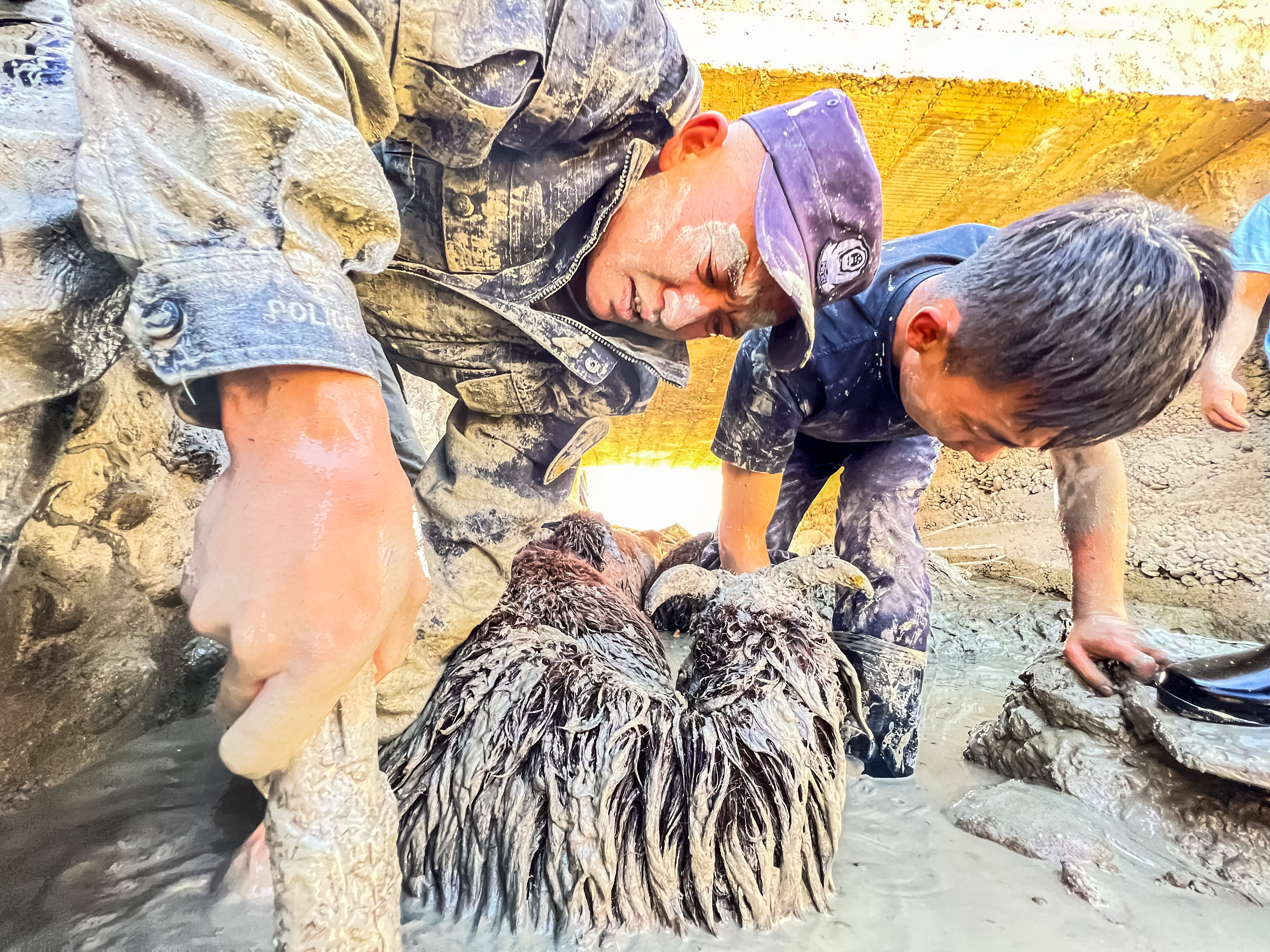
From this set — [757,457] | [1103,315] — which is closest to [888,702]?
[757,457]

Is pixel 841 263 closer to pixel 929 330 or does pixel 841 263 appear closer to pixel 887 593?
pixel 929 330

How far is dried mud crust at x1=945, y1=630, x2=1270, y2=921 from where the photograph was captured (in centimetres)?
106

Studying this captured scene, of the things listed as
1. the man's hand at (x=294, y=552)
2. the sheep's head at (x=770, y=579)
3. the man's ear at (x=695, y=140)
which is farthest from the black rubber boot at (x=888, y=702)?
the man's hand at (x=294, y=552)

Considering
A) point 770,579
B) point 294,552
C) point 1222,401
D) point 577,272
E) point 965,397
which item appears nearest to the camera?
point 294,552

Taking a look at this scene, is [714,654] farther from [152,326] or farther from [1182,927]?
[152,326]

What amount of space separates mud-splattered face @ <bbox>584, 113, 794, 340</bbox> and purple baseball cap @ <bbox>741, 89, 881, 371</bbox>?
0.02 m

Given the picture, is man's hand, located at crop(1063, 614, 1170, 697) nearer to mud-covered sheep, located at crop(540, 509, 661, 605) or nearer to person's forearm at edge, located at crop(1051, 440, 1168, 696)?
person's forearm at edge, located at crop(1051, 440, 1168, 696)

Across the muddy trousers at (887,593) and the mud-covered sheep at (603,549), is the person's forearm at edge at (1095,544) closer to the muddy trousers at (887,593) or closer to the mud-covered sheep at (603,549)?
the muddy trousers at (887,593)

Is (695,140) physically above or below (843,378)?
above

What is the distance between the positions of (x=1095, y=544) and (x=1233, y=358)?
1125mm

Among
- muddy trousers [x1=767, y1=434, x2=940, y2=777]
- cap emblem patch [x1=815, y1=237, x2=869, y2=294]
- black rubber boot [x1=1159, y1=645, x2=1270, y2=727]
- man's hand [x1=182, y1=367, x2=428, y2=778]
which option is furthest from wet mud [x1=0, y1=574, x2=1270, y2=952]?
cap emblem patch [x1=815, y1=237, x2=869, y2=294]

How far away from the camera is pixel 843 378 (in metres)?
1.47

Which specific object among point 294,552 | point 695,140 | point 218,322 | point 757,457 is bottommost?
point 757,457

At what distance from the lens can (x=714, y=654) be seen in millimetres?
1224
